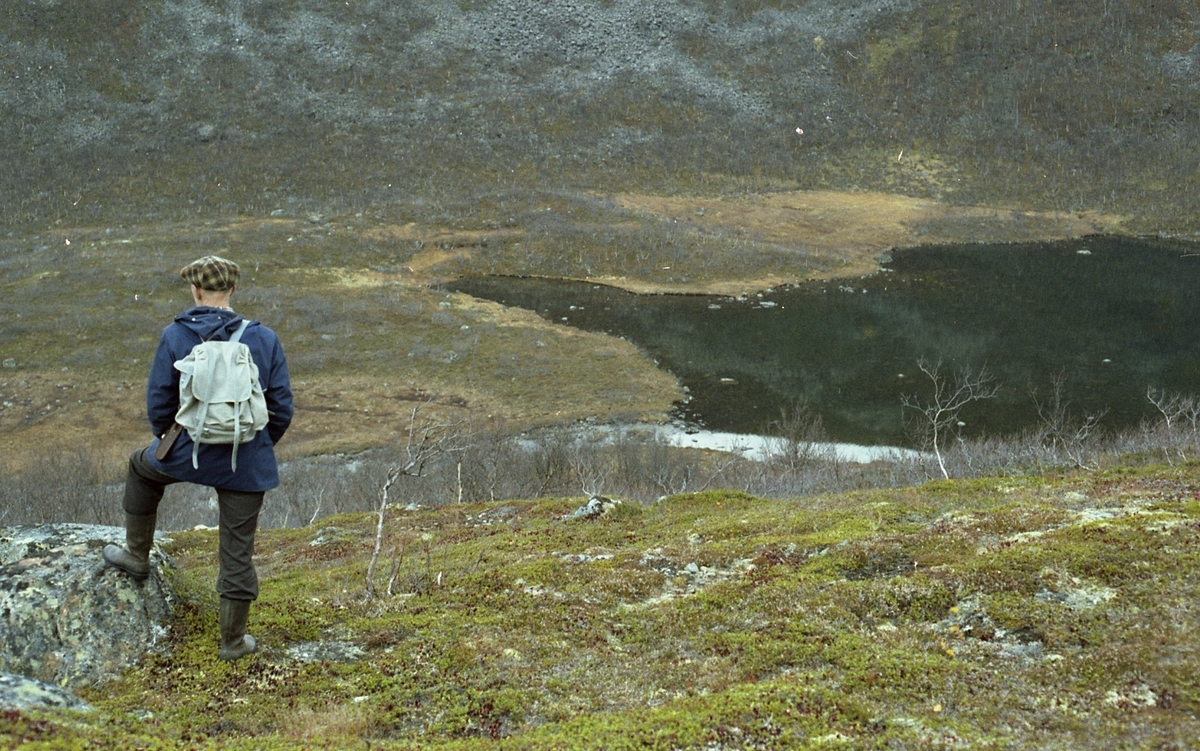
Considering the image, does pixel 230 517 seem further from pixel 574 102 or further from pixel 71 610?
pixel 574 102

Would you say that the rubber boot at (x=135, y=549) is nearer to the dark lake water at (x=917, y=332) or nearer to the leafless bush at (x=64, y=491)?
the leafless bush at (x=64, y=491)

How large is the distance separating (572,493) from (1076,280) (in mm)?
48014

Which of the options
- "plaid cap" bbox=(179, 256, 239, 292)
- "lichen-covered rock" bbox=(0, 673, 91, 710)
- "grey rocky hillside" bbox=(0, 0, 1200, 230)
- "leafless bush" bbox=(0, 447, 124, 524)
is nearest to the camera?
"lichen-covered rock" bbox=(0, 673, 91, 710)

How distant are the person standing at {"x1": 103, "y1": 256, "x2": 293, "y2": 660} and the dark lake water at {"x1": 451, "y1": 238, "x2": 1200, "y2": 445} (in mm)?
31784

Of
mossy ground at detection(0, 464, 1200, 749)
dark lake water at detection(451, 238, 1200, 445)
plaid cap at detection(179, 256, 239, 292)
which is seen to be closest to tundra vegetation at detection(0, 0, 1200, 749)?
mossy ground at detection(0, 464, 1200, 749)

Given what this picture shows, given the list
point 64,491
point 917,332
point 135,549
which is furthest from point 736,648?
point 917,332

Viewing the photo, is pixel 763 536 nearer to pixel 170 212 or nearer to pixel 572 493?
pixel 572 493

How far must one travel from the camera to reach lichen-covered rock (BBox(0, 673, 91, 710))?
758 cm

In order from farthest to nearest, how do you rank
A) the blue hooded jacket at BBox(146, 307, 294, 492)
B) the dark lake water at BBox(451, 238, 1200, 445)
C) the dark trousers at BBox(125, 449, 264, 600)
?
the dark lake water at BBox(451, 238, 1200, 445), the dark trousers at BBox(125, 449, 264, 600), the blue hooded jacket at BBox(146, 307, 294, 492)

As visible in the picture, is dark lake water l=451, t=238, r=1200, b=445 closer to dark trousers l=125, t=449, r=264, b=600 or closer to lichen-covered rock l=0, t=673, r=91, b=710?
dark trousers l=125, t=449, r=264, b=600

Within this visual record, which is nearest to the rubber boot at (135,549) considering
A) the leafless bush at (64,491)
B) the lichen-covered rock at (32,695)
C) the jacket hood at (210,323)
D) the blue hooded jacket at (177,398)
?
the blue hooded jacket at (177,398)

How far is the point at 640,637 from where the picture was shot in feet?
34.6

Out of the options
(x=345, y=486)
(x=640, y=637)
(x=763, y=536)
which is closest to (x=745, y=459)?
(x=345, y=486)

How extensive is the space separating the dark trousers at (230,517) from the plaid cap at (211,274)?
1733 mm
